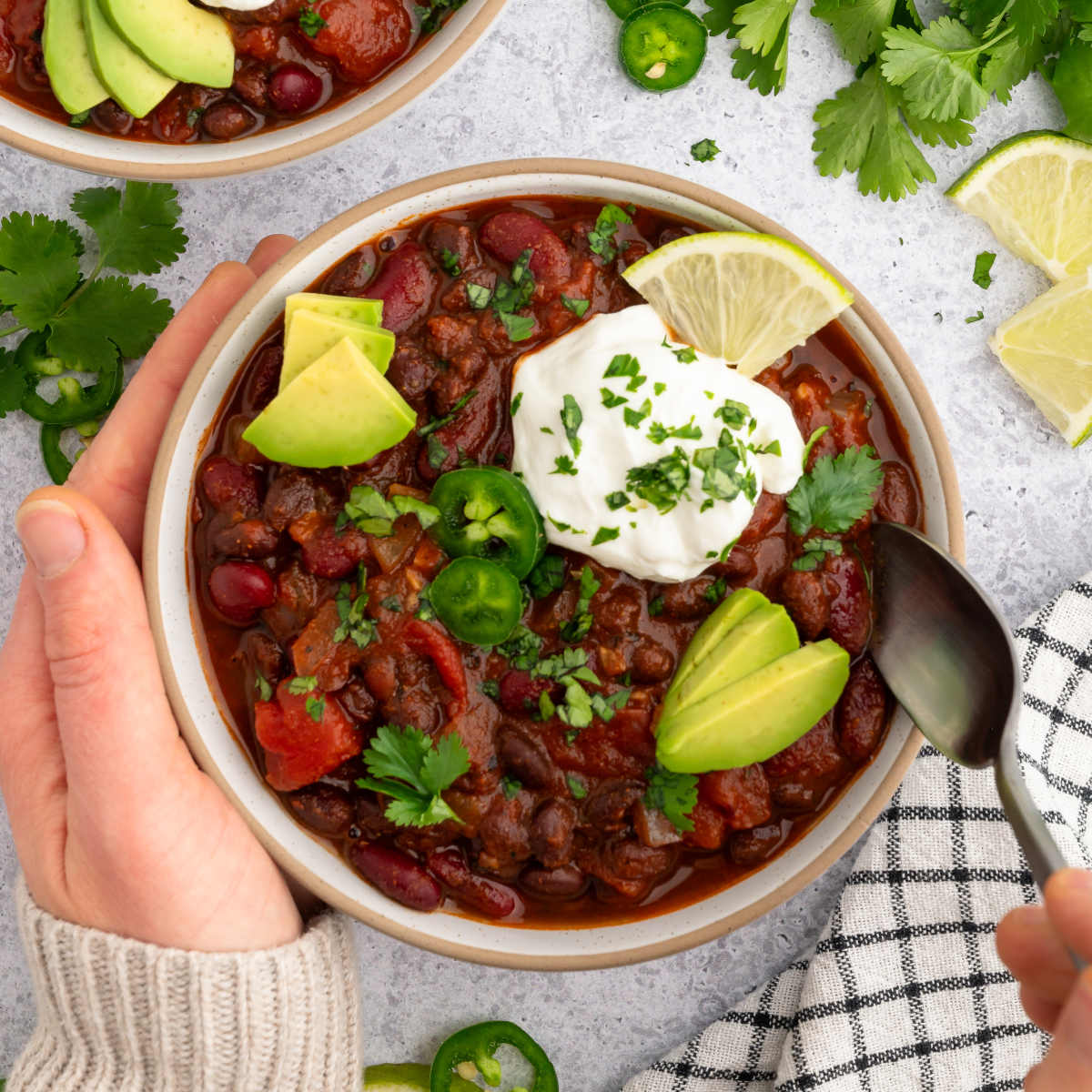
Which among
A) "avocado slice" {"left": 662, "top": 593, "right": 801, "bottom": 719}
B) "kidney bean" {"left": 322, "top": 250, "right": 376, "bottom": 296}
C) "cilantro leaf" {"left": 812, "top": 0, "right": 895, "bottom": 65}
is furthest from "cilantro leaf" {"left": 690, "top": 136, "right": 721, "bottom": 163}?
"avocado slice" {"left": 662, "top": 593, "right": 801, "bottom": 719}

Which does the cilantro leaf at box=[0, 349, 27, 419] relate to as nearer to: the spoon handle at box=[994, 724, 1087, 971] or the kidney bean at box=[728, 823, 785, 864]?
the kidney bean at box=[728, 823, 785, 864]

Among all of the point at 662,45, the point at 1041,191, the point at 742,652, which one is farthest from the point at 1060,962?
the point at 662,45

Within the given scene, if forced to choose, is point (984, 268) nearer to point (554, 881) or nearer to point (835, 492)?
point (835, 492)

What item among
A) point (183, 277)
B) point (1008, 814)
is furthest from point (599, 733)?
point (183, 277)

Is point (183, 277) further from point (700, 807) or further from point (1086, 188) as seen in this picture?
point (1086, 188)

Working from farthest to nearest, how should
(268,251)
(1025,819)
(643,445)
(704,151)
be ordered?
(704,151) → (268,251) → (643,445) → (1025,819)
